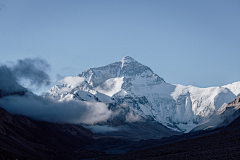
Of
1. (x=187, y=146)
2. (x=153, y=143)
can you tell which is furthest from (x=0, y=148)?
(x=153, y=143)

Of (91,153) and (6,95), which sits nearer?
(91,153)

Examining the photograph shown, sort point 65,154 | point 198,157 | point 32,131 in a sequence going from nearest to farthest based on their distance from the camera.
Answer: point 198,157
point 65,154
point 32,131

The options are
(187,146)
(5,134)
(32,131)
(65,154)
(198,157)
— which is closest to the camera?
(198,157)

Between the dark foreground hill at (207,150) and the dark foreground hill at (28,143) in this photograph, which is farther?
the dark foreground hill at (28,143)

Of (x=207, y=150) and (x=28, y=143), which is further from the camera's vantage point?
(x=28, y=143)

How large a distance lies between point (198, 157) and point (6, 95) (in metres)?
153

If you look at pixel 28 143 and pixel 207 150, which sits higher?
pixel 28 143

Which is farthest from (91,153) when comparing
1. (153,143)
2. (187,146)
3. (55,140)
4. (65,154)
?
(187,146)

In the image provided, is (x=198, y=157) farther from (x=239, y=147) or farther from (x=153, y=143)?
(x=153, y=143)

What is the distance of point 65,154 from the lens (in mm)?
151375

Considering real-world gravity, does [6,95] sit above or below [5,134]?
above

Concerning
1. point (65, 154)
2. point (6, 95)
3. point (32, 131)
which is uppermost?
point (6, 95)

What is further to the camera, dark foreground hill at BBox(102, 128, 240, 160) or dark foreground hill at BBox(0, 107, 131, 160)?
dark foreground hill at BBox(0, 107, 131, 160)

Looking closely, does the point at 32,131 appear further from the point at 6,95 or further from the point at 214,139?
the point at 214,139
